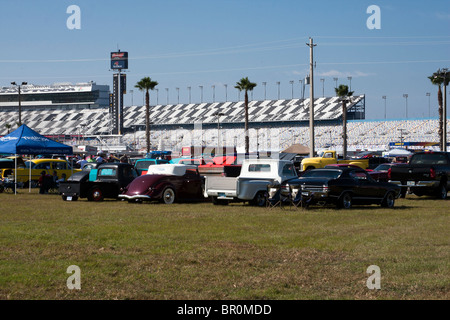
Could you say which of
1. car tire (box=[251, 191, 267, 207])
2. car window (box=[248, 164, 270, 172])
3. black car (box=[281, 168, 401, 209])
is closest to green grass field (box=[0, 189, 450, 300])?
black car (box=[281, 168, 401, 209])

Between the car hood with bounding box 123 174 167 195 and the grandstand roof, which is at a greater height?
the grandstand roof

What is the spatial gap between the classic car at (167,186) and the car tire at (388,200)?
7.31 m

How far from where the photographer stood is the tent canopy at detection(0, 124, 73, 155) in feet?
99.2

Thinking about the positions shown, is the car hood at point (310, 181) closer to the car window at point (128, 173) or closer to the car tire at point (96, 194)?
the car window at point (128, 173)

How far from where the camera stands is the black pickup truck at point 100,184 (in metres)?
25.8

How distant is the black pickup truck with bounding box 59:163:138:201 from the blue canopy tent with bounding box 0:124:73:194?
4990mm

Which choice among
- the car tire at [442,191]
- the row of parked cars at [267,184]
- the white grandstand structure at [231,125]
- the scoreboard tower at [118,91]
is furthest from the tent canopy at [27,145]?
the scoreboard tower at [118,91]

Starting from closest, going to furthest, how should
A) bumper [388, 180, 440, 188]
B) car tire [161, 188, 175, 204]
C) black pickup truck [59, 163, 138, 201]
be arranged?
car tire [161, 188, 175, 204] → black pickup truck [59, 163, 138, 201] → bumper [388, 180, 440, 188]

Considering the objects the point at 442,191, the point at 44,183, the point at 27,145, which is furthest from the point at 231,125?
the point at 442,191

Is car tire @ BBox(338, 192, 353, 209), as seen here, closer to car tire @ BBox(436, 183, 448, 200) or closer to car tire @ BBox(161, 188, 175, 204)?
car tire @ BBox(436, 183, 448, 200)

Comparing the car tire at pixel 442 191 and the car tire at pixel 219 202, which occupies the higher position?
the car tire at pixel 442 191

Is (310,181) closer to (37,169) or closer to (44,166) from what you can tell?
(37,169)

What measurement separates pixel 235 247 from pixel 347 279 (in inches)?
Result: 138
